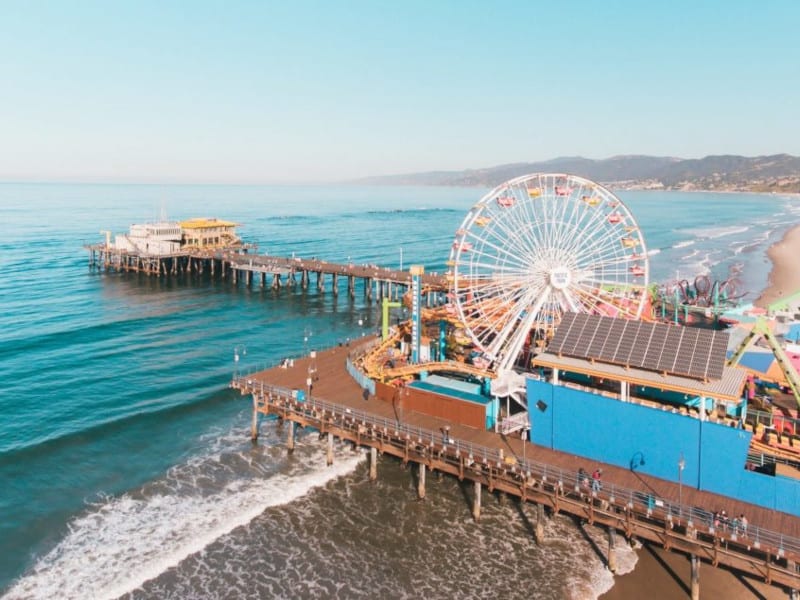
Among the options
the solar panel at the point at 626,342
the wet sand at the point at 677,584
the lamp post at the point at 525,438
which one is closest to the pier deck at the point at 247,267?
the lamp post at the point at 525,438

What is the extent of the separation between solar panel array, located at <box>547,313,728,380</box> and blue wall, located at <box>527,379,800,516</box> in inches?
106

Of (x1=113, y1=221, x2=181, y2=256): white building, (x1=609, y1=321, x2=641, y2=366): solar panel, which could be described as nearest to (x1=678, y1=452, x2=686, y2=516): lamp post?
(x1=609, y1=321, x2=641, y2=366): solar panel

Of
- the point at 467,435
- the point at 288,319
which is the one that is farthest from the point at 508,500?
the point at 288,319

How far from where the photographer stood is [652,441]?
1220 inches

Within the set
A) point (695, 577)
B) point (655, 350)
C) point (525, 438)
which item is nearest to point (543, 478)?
point (525, 438)

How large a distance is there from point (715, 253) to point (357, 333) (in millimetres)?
100506

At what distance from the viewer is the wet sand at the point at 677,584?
2747 cm

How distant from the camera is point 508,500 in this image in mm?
35812

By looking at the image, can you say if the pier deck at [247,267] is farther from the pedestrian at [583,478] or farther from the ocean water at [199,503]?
the pedestrian at [583,478]

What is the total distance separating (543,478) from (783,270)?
99.9 metres

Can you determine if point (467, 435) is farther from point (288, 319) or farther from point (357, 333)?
point (288, 319)

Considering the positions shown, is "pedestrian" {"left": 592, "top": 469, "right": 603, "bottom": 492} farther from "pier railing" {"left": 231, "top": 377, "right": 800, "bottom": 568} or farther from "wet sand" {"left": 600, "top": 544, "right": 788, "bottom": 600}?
"wet sand" {"left": 600, "top": 544, "right": 788, "bottom": 600}

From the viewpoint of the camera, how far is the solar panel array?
105 ft

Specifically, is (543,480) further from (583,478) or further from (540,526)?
(540,526)
